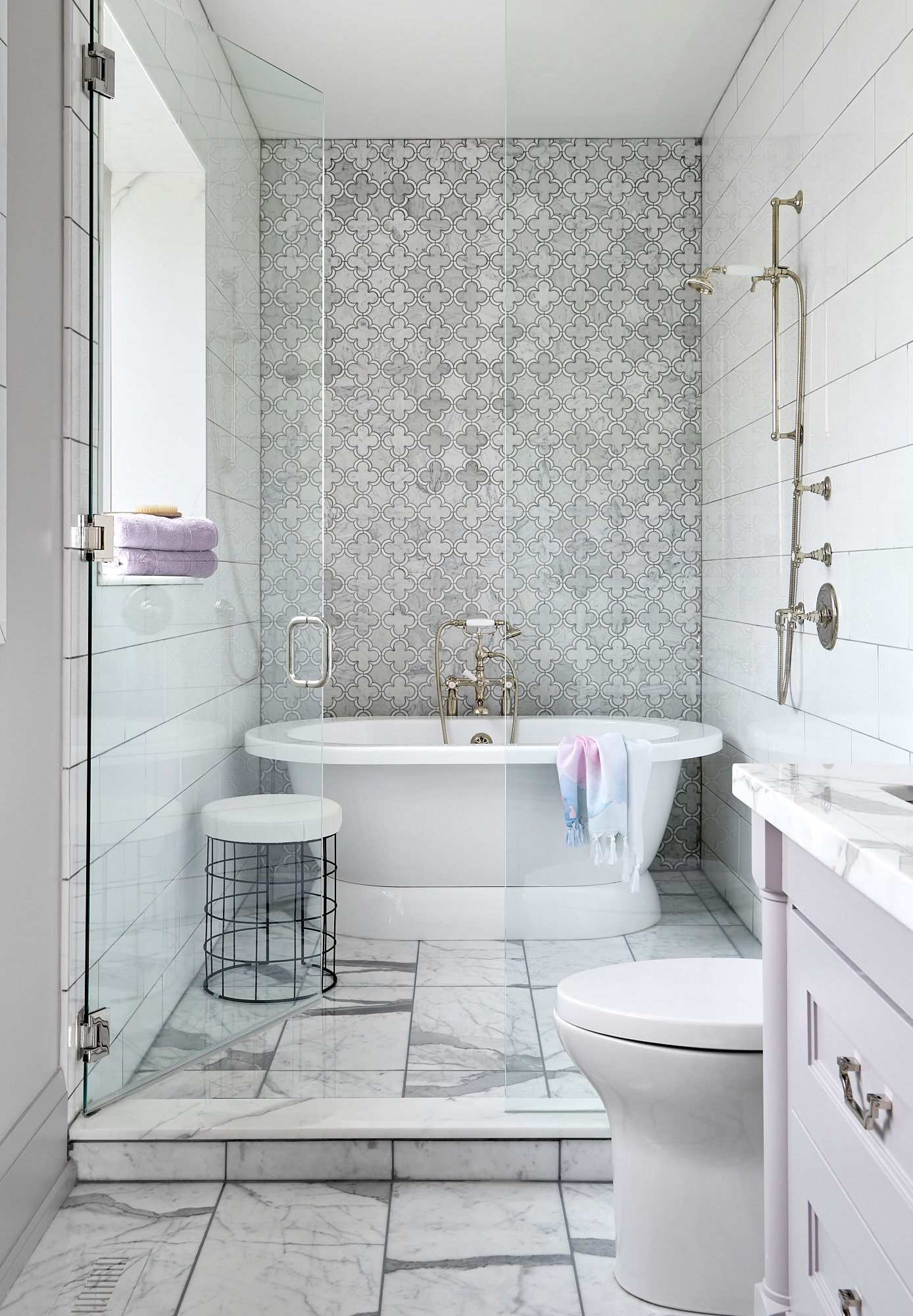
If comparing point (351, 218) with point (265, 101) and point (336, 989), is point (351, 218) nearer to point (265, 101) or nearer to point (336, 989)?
point (265, 101)

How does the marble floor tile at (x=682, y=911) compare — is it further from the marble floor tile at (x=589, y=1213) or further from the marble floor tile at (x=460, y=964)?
the marble floor tile at (x=460, y=964)

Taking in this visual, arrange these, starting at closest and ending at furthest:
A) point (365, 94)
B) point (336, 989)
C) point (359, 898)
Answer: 1. point (336, 989)
2. point (359, 898)
3. point (365, 94)

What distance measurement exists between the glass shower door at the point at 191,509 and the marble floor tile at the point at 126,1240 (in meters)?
0.22

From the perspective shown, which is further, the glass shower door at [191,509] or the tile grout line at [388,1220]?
the glass shower door at [191,509]

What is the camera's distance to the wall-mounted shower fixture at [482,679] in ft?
8.07

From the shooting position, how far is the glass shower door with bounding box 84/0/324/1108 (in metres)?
2.25

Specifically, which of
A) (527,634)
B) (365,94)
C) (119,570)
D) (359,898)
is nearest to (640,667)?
(527,634)

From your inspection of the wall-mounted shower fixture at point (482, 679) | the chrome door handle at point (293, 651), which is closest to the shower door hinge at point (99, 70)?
the chrome door handle at point (293, 651)

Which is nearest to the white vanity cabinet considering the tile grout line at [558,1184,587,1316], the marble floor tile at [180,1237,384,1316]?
the tile grout line at [558,1184,587,1316]

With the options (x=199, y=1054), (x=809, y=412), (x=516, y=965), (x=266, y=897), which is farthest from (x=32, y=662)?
(x=809, y=412)

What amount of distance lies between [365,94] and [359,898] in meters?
3.01

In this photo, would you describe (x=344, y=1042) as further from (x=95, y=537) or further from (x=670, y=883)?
(x=95, y=537)

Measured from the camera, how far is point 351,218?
433 centimetres

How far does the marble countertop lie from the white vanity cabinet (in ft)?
0.11
